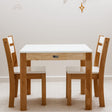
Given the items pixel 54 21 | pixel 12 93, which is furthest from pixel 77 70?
pixel 54 21

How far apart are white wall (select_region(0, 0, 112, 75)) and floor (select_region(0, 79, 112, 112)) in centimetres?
71

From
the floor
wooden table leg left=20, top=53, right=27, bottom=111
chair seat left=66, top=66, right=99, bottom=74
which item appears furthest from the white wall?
wooden table leg left=20, top=53, right=27, bottom=111

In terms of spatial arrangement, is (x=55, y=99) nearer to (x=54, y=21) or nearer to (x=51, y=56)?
(x=51, y=56)

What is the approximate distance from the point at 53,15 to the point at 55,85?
108 centimetres

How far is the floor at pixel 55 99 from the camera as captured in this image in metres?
3.29

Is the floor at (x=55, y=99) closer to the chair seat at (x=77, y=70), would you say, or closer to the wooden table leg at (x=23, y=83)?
the wooden table leg at (x=23, y=83)

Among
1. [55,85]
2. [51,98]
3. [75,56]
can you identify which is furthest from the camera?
[55,85]

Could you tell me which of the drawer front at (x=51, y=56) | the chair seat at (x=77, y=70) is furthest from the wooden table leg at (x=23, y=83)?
the chair seat at (x=77, y=70)

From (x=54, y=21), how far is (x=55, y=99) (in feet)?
4.73

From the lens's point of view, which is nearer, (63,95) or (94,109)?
(94,109)

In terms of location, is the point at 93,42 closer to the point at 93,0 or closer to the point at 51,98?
the point at 93,0

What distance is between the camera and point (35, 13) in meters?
4.65

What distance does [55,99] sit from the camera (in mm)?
3713

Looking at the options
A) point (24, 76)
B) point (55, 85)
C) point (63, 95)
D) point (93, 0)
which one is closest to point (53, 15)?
point (93, 0)
